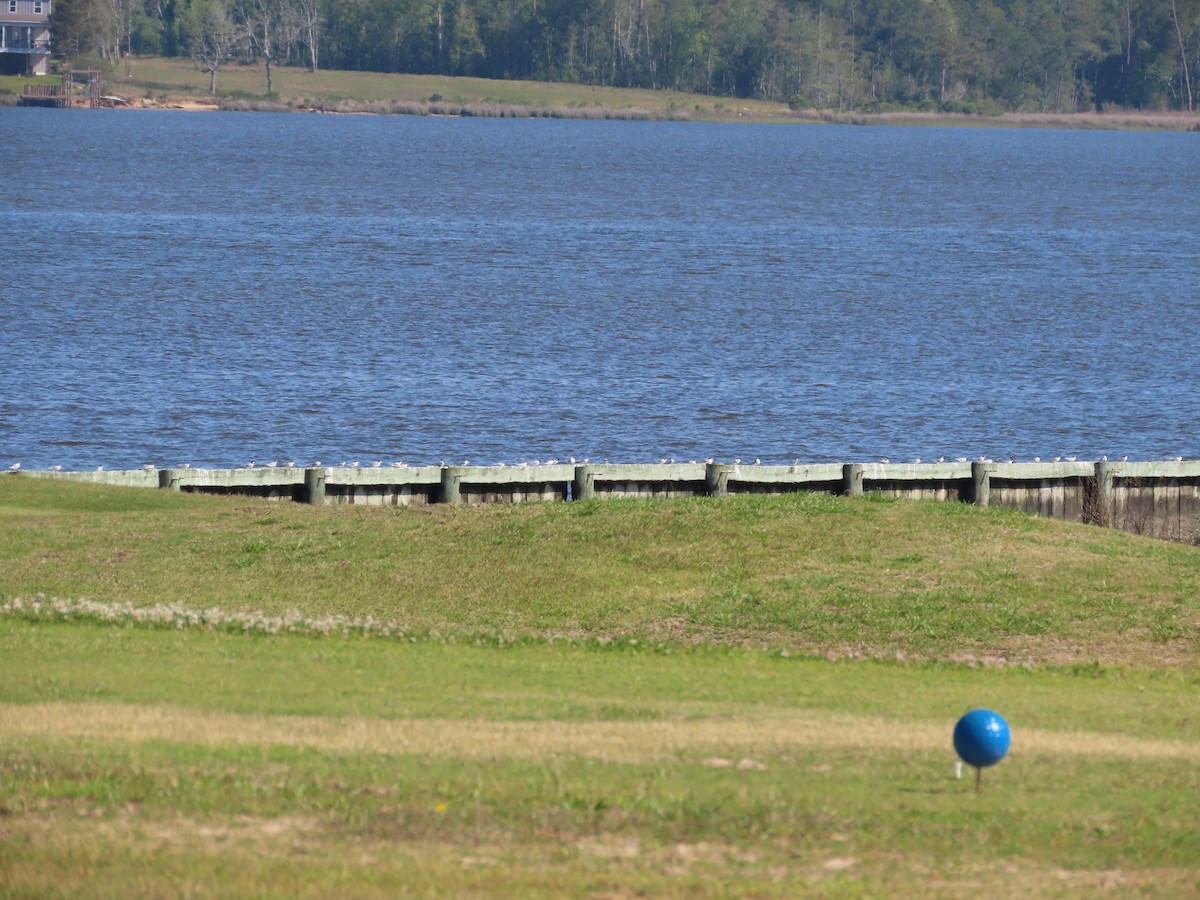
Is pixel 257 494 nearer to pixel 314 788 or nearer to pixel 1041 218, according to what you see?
pixel 314 788

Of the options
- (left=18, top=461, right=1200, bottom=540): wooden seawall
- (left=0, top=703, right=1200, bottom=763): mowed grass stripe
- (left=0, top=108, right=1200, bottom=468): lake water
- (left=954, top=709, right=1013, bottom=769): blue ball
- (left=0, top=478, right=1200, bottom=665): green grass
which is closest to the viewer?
(left=954, top=709, right=1013, bottom=769): blue ball

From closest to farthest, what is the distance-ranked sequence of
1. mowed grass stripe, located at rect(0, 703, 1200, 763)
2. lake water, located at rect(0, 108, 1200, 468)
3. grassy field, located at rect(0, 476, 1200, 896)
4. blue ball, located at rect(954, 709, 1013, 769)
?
grassy field, located at rect(0, 476, 1200, 896) → blue ball, located at rect(954, 709, 1013, 769) → mowed grass stripe, located at rect(0, 703, 1200, 763) → lake water, located at rect(0, 108, 1200, 468)

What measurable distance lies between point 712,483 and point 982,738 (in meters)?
14.7

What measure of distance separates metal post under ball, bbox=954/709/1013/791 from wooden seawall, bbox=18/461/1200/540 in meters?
14.2

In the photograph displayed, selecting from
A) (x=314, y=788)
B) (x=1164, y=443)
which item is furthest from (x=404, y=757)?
(x=1164, y=443)

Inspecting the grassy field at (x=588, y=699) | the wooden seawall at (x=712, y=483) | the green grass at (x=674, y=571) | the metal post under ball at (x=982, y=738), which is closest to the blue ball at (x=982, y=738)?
the metal post under ball at (x=982, y=738)

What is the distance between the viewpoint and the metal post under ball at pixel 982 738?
34.3 ft

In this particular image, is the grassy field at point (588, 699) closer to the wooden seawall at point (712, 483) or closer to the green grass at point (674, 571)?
the green grass at point (674, 571)

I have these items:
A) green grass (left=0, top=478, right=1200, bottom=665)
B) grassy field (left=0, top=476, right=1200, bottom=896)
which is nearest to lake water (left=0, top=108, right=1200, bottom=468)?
green grass (left=0, top=478, right=1200, bottom=665)

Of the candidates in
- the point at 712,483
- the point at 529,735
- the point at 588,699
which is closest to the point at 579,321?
the point at 712,483

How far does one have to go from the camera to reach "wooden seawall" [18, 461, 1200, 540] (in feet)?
81.9

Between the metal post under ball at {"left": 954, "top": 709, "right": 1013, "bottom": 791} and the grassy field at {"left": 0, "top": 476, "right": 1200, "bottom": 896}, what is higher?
the metal post under ball at {"left": 954, "top": 709, "right": 1013, "bottom": 791}

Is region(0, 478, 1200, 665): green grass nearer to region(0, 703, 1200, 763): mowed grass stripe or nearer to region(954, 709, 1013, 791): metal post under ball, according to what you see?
region(0, 703, 1200, 763): mowed grass stripe

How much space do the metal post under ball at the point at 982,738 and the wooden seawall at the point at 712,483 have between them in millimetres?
14234
